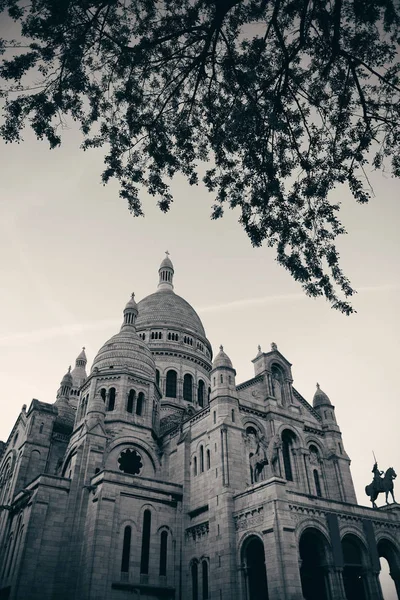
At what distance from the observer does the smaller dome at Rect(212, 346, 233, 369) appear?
32.7 meters

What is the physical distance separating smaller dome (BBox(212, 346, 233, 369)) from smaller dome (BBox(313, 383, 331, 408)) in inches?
395

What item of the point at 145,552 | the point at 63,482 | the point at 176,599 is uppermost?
the point at 63,482

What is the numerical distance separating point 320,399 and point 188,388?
1427cm

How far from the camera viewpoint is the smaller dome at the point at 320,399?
37.8 metres

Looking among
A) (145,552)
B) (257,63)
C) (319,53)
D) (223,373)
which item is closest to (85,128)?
(257,63)

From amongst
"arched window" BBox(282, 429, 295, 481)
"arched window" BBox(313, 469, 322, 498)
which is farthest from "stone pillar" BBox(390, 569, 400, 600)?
"arched window" BBox(282, 429, 295, 481)

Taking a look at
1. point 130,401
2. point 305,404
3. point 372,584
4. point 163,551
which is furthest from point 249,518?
point 130,401

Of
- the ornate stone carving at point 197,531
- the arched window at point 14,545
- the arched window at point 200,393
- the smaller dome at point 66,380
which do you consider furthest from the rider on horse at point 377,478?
the smaller dome at point 66,380

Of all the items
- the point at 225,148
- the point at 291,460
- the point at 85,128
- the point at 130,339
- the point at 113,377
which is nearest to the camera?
the point at 85,128

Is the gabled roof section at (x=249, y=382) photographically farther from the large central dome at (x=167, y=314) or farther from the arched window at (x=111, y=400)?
the large central dome at (x=167, y=314)

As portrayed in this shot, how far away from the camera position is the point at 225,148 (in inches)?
499

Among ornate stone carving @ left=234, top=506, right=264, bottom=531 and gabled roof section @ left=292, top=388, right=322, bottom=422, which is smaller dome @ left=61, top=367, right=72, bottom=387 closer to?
gabled roof section @ left=292, top=388, right=322, bottom=422

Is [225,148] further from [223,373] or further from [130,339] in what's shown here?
[130,339]

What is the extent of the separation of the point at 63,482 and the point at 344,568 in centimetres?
1777
